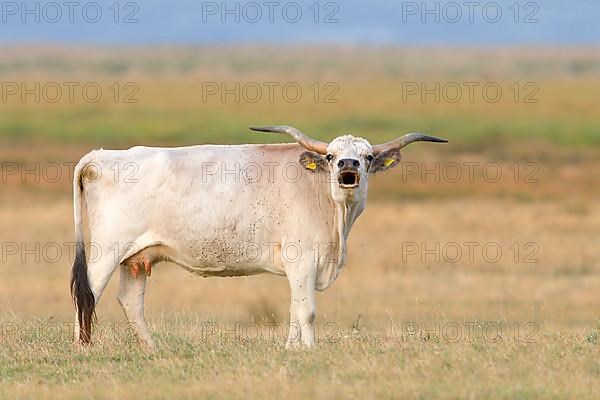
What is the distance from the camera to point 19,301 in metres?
20.1

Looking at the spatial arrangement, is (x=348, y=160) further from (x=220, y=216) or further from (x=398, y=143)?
(x=220, y=216)

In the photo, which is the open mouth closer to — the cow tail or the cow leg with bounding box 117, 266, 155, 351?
the cow leg with bounding box 117, 266, 155, 351

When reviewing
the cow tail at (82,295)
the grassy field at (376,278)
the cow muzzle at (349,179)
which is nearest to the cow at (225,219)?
the cow tail at (82,295)

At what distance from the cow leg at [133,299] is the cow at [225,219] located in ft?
0.04

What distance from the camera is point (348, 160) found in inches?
460

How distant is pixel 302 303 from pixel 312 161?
1286mm

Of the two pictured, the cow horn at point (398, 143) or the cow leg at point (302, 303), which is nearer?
the cow leg at point (302, 303)

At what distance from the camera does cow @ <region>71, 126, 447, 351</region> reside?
12023 millimetres

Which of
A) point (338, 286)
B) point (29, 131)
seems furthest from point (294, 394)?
point (29, 131)

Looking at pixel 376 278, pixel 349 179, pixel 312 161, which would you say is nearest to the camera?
pixel 349 179

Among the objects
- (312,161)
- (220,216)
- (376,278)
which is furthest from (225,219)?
(376,278)

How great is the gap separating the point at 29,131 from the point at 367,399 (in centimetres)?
3775

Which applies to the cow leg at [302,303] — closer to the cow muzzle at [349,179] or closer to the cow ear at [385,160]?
the cow muzzle at [349,179]

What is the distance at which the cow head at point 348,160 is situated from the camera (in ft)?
38.4
